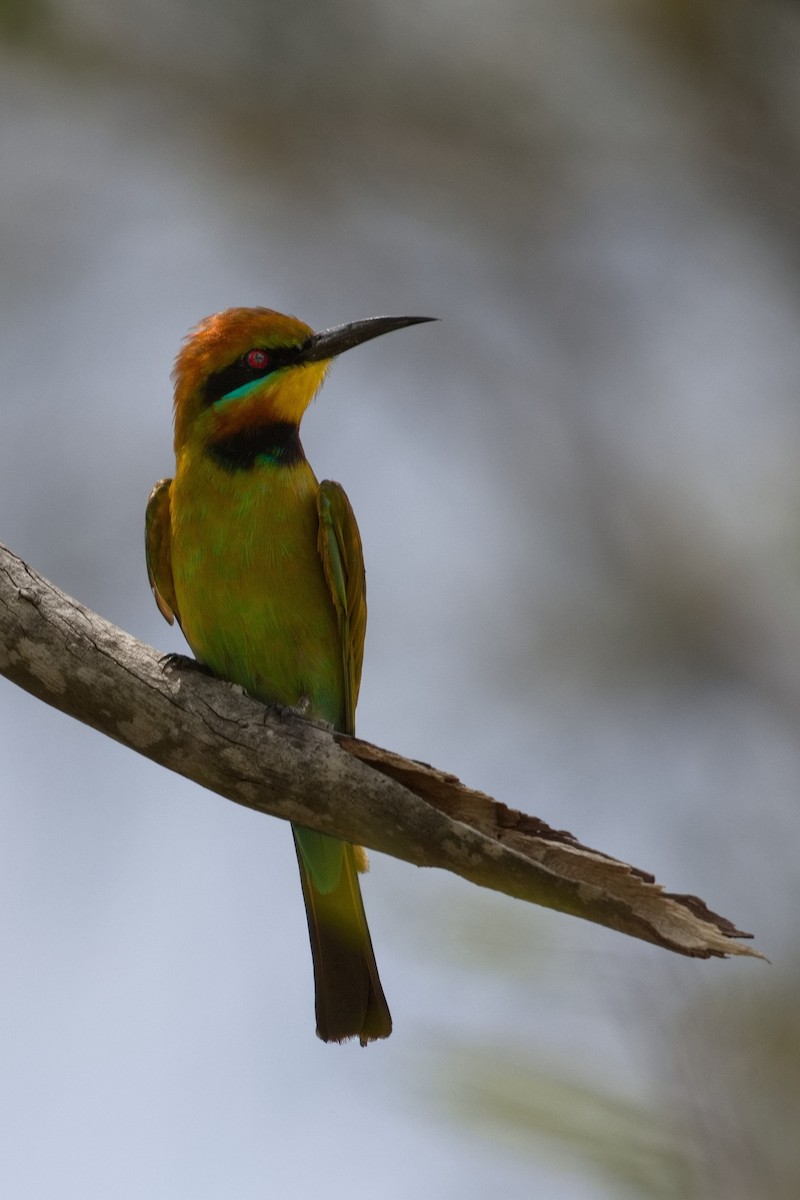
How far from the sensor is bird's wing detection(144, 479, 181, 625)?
343 centimetres

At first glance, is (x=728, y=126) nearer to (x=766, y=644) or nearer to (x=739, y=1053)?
(x=766, y=644)

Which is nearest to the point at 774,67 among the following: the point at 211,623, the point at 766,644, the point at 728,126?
the point at 728,126

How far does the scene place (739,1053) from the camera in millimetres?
1407

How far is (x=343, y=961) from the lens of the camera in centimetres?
326

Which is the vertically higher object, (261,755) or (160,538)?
(160,538)

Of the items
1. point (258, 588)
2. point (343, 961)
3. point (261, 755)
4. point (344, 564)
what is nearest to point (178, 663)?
point (261, 755)

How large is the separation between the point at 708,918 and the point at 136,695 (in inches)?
43.2

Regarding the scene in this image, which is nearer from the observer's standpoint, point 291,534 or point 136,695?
point 136,695

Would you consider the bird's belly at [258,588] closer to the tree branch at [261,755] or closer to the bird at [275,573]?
the bird at [275,573]

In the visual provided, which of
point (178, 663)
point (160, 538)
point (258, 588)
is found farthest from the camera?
point (160, 538)

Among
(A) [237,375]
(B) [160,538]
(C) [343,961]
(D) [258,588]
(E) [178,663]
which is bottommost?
(C) [343,961]

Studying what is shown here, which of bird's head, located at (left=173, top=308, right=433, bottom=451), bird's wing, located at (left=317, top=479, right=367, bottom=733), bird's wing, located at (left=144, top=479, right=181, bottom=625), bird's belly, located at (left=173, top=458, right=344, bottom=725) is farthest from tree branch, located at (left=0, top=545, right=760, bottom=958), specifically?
bird's head, located at (left=173, top=308, right=433, bottom=451)

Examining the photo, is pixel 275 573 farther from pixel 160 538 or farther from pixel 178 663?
pixel 178 663

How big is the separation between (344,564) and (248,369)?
0.58 meters
